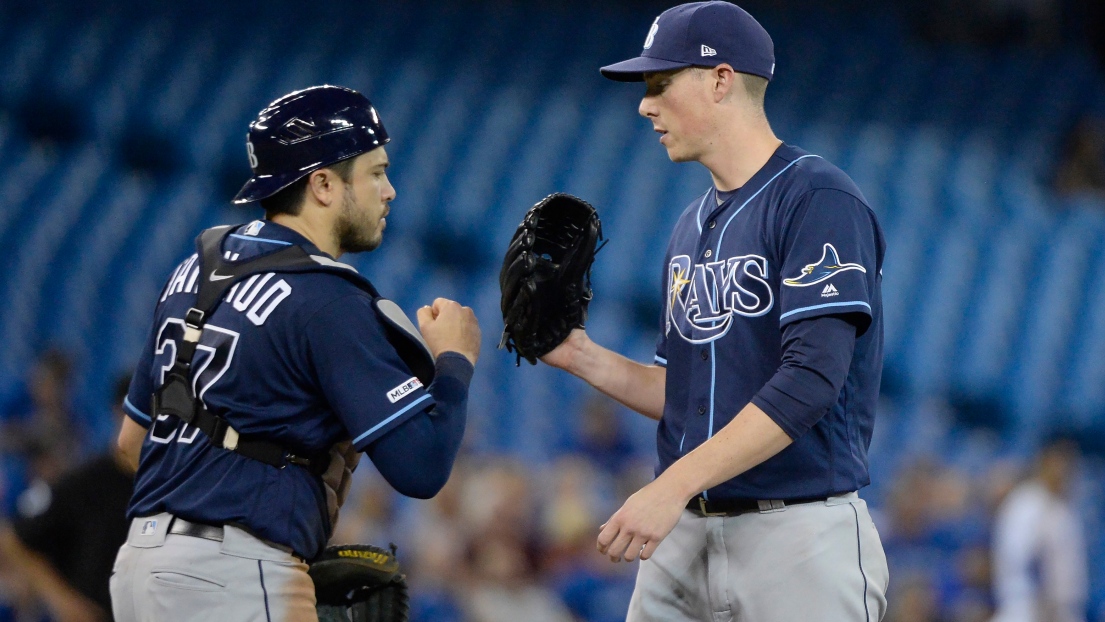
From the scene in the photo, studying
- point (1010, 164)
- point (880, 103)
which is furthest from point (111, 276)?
point (1010, 164)

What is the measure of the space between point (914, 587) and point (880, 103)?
6214 mm

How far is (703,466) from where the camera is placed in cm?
247

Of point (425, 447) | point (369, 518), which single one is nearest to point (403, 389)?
point (425, 447)

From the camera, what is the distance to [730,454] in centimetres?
247

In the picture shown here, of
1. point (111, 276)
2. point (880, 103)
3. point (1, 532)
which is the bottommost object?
point (1, 532)

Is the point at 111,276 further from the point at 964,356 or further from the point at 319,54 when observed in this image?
the point at 964,356

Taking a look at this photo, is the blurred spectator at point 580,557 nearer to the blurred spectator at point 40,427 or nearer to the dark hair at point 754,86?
the blurred spectator at point 40,427

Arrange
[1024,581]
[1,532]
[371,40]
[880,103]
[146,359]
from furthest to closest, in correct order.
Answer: [880,103] → [371,40] → [1024,581] → [1,532] → [146,359]

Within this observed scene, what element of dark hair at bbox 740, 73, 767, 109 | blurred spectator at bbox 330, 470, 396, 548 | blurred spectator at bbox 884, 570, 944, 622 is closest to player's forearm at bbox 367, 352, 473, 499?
dark hair at bbox 740, 73, 767, 109

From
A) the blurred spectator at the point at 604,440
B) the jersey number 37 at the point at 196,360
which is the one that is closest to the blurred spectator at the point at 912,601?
the blurred spectator at the point at 604,440

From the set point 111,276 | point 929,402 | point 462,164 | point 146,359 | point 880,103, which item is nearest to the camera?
point 146,359

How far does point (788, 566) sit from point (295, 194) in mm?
1419

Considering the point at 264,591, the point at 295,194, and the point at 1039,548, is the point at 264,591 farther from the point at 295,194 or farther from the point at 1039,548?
the point at 1039,548

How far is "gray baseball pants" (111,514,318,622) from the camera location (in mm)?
2564
